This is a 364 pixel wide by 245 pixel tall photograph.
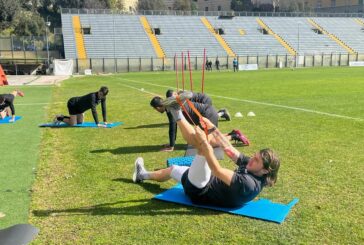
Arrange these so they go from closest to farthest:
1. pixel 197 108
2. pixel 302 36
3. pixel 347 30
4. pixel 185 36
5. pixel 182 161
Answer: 1. pixel 182 161
2. pixel 197 108
3. pixel 185 36
4. pixel 302 36
5. pixel 347 30

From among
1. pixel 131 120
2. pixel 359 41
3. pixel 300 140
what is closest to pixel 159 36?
pixel 359 41

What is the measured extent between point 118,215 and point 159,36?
53.2 metres

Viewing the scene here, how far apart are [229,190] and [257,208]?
0.53 metres

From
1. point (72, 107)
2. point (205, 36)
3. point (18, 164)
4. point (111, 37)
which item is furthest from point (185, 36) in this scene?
point (18, 164)

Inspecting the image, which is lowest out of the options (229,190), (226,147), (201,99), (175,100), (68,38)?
(229,190)

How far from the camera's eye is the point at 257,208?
5.27 m

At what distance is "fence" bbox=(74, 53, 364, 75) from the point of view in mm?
49062

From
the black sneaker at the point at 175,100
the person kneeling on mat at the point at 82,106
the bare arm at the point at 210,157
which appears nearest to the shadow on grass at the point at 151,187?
the black sneaker at the point at 175,100

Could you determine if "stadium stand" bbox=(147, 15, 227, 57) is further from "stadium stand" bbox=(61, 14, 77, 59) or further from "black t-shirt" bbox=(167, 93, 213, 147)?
"black t-shirt" bbox=(167, 93, 213, 147)

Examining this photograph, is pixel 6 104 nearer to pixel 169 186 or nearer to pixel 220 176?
pixel 169 186

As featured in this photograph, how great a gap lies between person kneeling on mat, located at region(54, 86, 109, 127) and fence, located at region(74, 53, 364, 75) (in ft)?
121

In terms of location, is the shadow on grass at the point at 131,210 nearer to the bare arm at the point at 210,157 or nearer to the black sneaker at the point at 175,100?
the bare arm at the point at 210,157

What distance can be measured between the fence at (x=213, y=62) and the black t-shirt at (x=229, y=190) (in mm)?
44493

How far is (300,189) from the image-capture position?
20.0 feet
